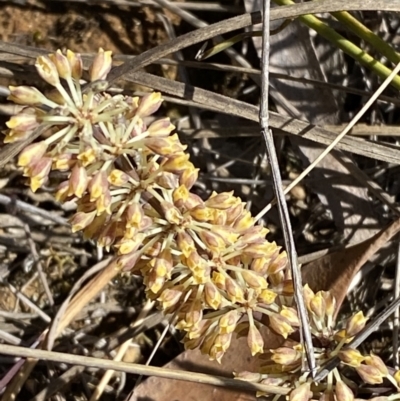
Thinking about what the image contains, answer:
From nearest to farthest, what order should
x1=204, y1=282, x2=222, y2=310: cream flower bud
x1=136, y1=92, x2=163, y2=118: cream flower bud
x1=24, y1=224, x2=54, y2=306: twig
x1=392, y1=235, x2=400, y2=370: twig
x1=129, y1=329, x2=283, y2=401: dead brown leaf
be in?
x1=136, y1=92, x2=163, y2=118: cream flower bud → x1=204, y1=282, x2=222, y2=310: cream flower bud → x1=129, y1=329, x2=283, y2=401: dead brown leaf → x1=392, y1=235, x2=400, y2=370: twig → x1=24, y1=224, x2=54, y2=306: twig

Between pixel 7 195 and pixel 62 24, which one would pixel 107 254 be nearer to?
pixel 7 195

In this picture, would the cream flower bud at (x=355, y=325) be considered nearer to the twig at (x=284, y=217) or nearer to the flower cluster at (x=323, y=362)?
the flower cluster at (x=323, y=362)

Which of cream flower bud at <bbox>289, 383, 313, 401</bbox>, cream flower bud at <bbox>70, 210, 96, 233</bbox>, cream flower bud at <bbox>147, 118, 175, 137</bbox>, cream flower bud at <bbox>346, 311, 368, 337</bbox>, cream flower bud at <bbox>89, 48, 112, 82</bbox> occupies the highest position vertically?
cream flower bud at <bbox>89, 48, 112, 82</bbox>

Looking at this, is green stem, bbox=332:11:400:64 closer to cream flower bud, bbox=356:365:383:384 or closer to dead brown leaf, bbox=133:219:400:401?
dead brown leaf, bbox=133:219:400:401

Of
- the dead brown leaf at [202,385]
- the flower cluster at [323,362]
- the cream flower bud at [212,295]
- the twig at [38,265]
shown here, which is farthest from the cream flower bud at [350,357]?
the twig at [38,265]

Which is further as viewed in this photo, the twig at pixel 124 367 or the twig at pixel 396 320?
the twig at pixel 396 320

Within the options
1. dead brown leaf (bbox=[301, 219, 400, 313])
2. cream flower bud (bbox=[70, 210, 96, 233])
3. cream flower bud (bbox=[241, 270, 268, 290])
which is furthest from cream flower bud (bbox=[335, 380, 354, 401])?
cream flower bud (bbox=[70, 210, 96, 233])

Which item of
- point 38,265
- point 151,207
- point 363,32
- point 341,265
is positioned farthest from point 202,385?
point 363,32

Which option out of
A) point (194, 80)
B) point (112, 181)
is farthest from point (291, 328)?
point (194, 80)
